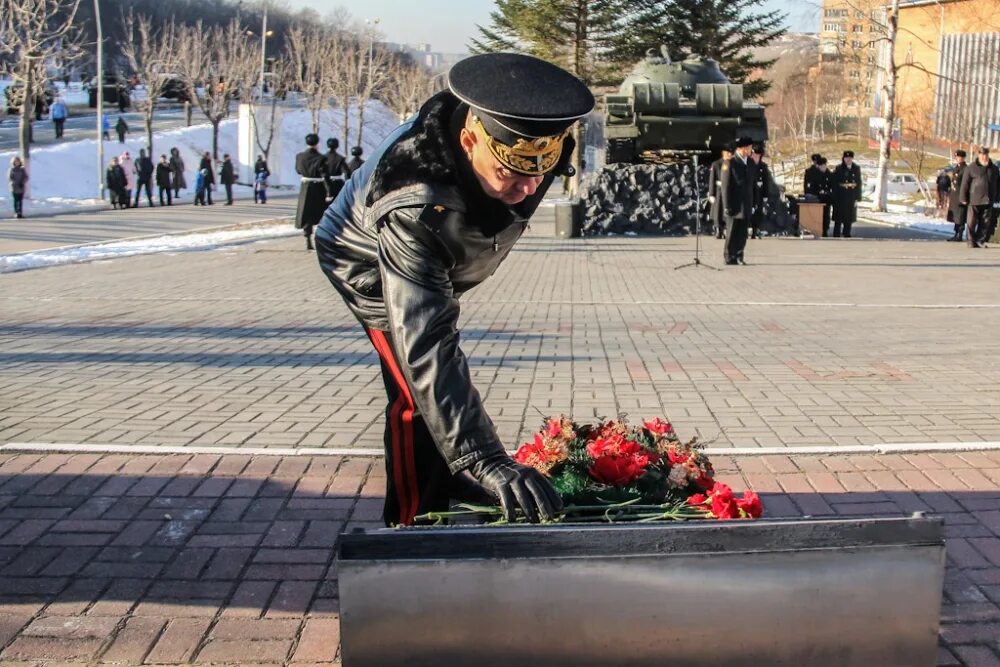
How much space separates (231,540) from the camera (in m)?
3.99

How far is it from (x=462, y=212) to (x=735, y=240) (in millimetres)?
12874

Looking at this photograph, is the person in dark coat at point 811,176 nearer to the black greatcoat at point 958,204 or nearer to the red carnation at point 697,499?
the black greatcoat at point 958,204

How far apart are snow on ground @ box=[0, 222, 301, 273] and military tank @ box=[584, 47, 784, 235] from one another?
22.9 ft

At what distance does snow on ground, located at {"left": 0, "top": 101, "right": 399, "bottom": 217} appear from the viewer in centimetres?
3384

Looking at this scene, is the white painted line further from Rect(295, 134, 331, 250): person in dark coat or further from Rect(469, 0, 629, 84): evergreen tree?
Rect(469, 0, 629, 84): evergreen tree

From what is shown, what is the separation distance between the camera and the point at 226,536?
159 inches

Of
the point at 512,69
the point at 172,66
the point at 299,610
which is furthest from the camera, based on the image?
the point at 172,66

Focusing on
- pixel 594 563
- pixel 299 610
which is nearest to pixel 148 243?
pixel 299 610

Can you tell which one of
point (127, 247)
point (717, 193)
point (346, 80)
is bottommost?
point (127, 247)

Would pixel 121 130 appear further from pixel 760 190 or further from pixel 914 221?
pixel 760 190

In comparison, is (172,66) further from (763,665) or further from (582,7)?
(763,665)

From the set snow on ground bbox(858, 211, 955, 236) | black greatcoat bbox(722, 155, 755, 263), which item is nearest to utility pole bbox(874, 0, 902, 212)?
snow on ground bbox(858, 211, 955, 236)

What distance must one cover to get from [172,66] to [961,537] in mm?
47578

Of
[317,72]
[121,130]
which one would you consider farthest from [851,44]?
[317,72]
